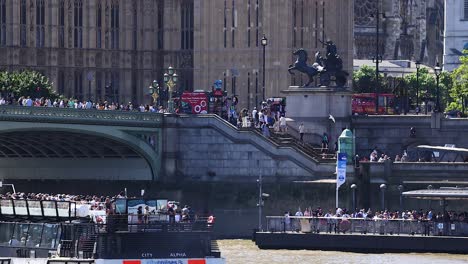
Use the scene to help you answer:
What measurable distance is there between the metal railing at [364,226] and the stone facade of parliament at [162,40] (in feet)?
134

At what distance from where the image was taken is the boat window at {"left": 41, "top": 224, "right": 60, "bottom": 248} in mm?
95875

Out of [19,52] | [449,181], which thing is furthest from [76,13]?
[449,181]

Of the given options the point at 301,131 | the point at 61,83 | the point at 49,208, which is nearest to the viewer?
the point at 49,208

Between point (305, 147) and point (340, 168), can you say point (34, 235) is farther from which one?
point (305, 147)

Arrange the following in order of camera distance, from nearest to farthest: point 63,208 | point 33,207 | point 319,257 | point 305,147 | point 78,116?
1. point 63,208
2. point 33,207
3. point 319,257
4. point 78,116
5. point 305,147

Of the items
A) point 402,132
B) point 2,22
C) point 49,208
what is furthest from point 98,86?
point 49,208

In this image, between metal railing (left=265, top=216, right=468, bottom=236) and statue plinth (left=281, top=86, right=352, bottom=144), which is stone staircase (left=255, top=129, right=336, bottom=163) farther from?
metal railing (left=265, top=216, right=468, bottom=236)

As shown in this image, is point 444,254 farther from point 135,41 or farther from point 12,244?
point 135,41

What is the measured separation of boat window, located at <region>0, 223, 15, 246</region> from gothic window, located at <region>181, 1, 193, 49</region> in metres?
80.1

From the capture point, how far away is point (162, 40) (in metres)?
178

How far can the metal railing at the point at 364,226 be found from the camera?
124000 mm

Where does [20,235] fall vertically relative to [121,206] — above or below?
below

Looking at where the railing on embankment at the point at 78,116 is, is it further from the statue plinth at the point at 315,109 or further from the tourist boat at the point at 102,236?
the tourist boat at the point at 102,236

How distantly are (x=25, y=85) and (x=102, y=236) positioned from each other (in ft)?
224
